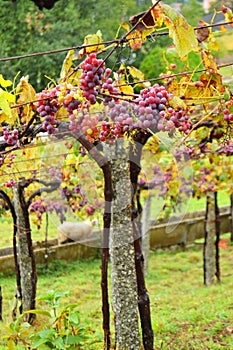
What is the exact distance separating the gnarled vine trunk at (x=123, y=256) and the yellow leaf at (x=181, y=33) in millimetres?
1261

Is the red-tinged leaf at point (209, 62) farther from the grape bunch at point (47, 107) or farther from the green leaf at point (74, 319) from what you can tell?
the green leaf at point (74, 319)

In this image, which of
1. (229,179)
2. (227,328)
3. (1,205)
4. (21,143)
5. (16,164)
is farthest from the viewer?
(229,179)

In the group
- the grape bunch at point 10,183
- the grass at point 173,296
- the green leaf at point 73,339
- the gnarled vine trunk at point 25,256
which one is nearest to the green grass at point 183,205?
the grass at point 173,296

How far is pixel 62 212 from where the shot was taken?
5980mm

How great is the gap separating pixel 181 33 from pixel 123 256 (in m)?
1.49

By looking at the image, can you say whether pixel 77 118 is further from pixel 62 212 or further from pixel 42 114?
pixel 62 212

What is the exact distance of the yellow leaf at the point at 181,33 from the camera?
5.77 ft

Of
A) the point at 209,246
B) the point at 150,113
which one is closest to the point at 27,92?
the point at 150,113

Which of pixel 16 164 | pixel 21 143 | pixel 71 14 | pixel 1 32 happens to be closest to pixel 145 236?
pixel 16 164

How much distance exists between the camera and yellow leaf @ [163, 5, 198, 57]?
1758 millimetres

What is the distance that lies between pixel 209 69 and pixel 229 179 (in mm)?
4752

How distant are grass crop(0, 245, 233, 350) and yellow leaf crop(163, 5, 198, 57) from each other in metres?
1.47

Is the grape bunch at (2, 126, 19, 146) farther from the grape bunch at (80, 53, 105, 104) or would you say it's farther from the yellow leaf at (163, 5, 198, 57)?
the yellow leaf at (163, 5, 198, 57)

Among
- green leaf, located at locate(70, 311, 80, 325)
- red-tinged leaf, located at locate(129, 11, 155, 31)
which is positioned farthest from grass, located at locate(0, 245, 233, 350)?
red-tinged leaf, located at locate(129, 11, 155, 31)
